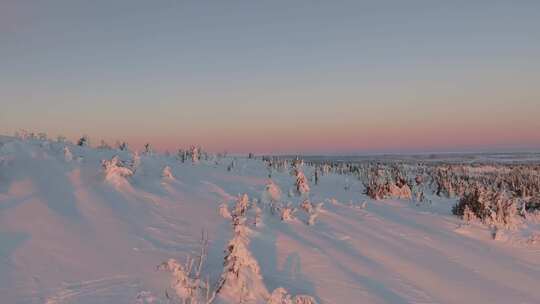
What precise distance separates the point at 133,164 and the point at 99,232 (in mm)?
Result: 5523

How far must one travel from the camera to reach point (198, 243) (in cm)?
749

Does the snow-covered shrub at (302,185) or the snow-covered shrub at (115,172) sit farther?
the snow-covered shrub at (302,185)

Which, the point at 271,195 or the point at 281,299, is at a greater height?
the point at 271,195

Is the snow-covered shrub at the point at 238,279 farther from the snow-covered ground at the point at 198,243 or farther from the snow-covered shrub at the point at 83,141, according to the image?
the snow-covered shrub at the point at 83,141

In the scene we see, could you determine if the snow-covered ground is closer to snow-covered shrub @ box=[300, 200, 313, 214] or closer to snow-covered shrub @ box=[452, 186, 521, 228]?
snow-covered shrub @ box=[300, 200, 313, 214]

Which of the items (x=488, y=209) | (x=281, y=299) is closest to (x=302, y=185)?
(x=488, y=209)

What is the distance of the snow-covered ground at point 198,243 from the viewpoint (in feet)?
19.1

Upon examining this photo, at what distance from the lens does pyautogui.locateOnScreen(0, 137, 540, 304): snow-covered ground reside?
229 inches

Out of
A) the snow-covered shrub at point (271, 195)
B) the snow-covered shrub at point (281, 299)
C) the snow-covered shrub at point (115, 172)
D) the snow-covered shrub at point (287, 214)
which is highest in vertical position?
the snow-covered shrub at point (115, 172)

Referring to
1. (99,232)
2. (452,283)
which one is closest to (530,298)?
(452,283)

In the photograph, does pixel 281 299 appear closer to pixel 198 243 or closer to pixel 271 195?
pixel 198 243

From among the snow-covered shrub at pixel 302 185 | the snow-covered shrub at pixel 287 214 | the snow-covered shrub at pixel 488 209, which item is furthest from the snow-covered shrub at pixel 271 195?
the snow-covered shrub at pixel 488 209

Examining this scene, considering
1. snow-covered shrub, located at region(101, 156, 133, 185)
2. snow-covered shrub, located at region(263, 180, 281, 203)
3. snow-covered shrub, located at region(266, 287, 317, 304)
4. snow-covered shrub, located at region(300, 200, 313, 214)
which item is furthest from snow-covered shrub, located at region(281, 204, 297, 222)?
snow-covered shrub, located at region(266, 287, 317, 304)

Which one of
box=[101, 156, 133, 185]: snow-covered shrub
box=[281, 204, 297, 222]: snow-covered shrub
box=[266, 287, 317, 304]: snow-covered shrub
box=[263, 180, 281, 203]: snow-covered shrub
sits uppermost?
box=[101, 156, 133, 185]: snow-covered shrub
